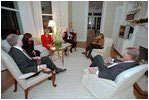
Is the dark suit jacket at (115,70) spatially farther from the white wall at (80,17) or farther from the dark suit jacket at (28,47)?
the white wall at (80,17)

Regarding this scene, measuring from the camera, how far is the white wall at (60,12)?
4.32 meters

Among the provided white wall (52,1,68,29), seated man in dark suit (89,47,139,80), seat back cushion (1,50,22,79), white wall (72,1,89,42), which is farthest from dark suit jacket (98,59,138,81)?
white wall (72,1,89,42)

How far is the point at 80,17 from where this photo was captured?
5398 millimetres

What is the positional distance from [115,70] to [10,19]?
3157 millimetres

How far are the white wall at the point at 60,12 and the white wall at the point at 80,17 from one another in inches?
37.5

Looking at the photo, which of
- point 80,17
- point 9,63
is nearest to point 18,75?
point 9,63

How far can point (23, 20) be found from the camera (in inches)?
126

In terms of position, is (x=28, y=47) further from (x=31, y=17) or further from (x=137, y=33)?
(x=137, y=33)

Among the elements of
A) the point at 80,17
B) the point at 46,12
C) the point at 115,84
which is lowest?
the point at 115,84

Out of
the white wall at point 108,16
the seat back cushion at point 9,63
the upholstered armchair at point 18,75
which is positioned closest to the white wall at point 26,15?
the upholstered armchair at point 18,75

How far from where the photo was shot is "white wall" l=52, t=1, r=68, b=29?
4.32 metres

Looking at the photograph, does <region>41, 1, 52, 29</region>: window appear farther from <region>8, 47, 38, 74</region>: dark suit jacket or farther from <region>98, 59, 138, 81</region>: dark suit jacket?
<region>98, 59, 138, 81</region>: dark suit jacket

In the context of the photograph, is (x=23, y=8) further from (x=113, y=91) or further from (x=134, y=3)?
(x=134, y=3)

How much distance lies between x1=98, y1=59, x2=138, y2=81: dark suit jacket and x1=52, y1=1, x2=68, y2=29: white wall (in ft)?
11.8
